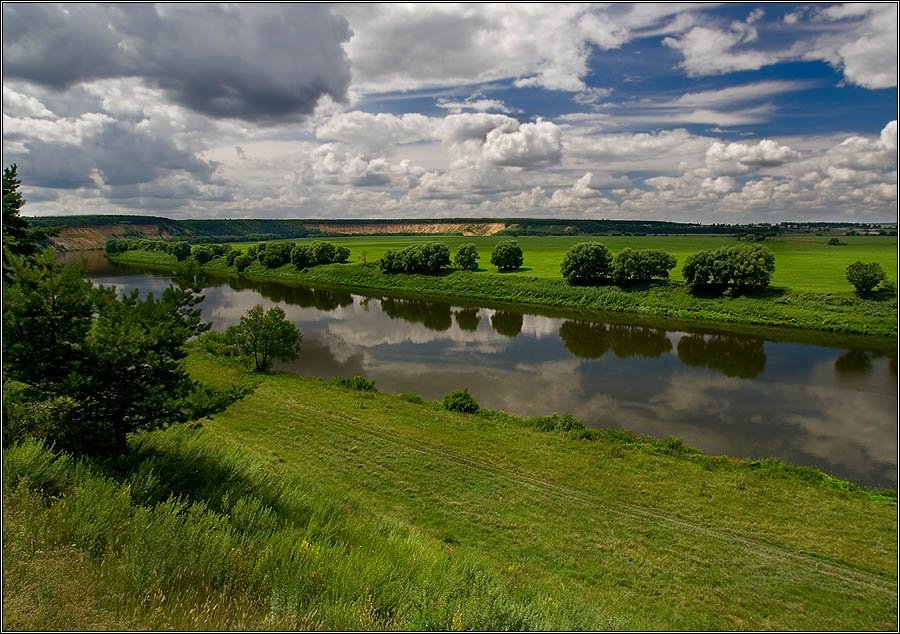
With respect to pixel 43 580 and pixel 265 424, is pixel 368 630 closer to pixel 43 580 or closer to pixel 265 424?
pixel 43 580

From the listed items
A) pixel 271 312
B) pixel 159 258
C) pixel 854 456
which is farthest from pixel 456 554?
pixel 159 258

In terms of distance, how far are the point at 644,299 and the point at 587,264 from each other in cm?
740

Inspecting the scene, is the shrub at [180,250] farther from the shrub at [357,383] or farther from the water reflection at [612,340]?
the shrub at [357,383]

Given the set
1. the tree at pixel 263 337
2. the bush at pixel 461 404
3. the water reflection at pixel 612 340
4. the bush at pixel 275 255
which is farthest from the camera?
the bush at pixel 275 255

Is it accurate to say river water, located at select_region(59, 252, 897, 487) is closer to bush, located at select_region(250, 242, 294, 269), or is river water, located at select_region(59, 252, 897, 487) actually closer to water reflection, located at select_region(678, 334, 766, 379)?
water reflection, located at select_region(678, 334, 766, 379)

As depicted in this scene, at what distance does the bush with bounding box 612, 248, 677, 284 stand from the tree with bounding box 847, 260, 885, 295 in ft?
45.4

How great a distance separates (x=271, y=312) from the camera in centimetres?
2473

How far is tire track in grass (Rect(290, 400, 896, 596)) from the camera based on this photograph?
9.62 m

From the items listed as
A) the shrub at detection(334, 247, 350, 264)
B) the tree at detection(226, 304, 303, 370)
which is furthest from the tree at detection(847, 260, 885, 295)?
the shrub at detection(334, 247, 350, 264)

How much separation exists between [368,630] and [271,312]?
73.0 feet

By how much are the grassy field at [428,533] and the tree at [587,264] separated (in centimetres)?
3469

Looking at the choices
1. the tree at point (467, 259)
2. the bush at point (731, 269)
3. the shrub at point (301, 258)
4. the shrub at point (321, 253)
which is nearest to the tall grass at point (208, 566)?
the bush at point (731, 269)

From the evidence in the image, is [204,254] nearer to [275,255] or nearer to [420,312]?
[275,255]

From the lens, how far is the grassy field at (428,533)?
194 inches
